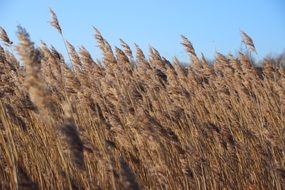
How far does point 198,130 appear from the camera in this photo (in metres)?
3.50

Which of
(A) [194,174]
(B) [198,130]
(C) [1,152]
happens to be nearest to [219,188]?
(A) [194,174]

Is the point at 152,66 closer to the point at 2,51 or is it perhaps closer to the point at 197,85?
the point at 197,85

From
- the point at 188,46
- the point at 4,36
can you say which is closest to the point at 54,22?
the point at 4,36

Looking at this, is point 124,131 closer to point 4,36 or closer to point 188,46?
point 4,36

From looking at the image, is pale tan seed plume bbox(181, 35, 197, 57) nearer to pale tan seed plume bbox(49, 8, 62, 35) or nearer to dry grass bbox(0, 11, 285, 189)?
dry grass bbox(0, 11, 285, 189)

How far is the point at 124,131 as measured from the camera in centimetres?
315

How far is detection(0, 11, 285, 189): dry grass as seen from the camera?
194 cm

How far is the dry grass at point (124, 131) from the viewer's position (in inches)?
76.3

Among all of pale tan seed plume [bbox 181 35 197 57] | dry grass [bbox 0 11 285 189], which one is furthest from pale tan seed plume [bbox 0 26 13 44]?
pale tan seed plume [bbox 181 35 197 57]

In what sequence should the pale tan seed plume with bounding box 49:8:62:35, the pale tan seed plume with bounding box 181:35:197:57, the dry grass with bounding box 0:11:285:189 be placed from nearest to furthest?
Result: the dry grass with bounding box 0:11:285:189 → the pale tan seed plume with bounding box 49:8:62:35 → the pale tan seed plume with bounding box 181:35:197:57

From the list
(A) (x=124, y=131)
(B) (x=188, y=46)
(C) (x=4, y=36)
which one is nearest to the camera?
(A) (x=124, y=131)

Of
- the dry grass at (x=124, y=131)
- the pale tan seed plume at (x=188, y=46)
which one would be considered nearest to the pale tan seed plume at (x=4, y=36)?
the dry grass at (x=124, y=131)

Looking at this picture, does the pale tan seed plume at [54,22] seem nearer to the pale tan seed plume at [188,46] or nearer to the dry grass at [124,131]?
the dry grass at [124,131]

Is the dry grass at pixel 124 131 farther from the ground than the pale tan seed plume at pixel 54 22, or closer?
closer
